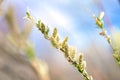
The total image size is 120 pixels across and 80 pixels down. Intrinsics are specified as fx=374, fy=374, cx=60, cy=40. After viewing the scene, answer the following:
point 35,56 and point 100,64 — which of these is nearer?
point 35,56

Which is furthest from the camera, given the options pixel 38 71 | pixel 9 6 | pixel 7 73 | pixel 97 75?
pixel 7 73

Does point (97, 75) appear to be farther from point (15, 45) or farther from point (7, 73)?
point (7, 73)

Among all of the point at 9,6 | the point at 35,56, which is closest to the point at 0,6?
the point at 9,6

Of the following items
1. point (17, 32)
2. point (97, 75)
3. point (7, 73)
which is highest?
point (7, 73)

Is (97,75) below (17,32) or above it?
above

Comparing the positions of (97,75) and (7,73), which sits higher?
(7,73)

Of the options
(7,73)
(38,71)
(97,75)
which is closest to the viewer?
(38,71)

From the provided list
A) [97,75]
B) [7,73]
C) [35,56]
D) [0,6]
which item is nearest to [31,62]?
[35,56]

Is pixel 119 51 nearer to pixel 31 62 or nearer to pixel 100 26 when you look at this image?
pixel 100 26

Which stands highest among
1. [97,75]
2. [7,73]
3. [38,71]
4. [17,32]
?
[7,73]

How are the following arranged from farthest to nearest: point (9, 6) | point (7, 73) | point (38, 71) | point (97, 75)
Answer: point (7, 73)
point (97, 75)
point (9, 6)
point (38, 71)
